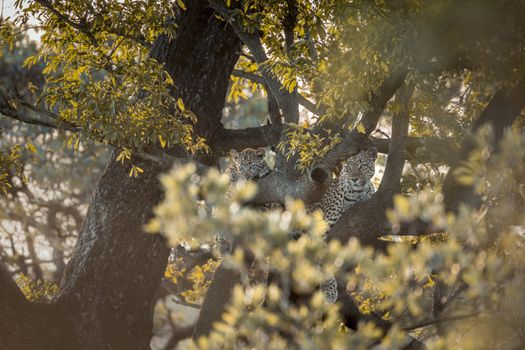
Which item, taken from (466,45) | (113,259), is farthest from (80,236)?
(466,45)

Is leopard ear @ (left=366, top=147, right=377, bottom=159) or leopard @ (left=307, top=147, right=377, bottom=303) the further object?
leopard ear @ (left=366, top=147, right=377, bottom=159)

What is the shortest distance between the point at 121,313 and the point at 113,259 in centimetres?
51

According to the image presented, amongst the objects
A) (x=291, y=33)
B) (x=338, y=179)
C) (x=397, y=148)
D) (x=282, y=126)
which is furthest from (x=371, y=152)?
(x=291, y=33)

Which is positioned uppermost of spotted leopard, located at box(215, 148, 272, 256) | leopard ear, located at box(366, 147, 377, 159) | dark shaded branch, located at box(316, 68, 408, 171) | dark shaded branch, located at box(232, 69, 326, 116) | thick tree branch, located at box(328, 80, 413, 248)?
dark shaded branch, located at box(232, 69, 326, 116)

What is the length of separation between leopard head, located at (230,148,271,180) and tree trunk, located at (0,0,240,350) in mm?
703

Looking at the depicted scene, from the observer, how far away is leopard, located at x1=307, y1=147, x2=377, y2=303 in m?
7.45

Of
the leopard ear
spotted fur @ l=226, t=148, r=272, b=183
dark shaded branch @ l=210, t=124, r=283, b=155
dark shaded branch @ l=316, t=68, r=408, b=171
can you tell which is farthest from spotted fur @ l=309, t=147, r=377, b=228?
dark shaded branch @ l=316, t=68, r=408, b=171

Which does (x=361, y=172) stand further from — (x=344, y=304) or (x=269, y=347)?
(x=269, y=347)

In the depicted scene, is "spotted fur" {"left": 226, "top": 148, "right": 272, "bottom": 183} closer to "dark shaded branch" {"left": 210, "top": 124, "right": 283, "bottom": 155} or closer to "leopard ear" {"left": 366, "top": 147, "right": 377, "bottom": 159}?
"dark shaded branch" {"left": 210, "top": 124, "right": 283, "bottom": 155}

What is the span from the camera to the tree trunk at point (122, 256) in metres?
6.29

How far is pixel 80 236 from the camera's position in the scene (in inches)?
270

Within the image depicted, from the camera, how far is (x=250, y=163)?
7809 millimetres

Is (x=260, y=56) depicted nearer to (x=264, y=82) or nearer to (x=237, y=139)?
(x=264, y=82)

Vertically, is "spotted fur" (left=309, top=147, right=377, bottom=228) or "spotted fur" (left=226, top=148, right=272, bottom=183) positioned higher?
"spotted fur" (left=226, top=148, right=272, bottom=183)
